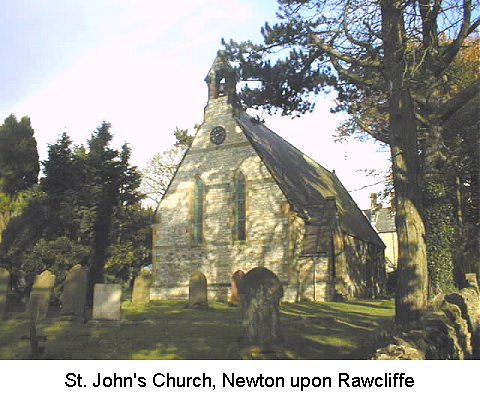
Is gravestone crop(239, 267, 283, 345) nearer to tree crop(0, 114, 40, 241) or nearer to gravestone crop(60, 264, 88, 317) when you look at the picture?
gravestone crop(60, 264, 88, 317)

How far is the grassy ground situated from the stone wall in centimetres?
150

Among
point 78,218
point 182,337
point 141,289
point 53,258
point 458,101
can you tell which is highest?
point 458,101

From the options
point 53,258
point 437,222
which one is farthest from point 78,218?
point 437,222

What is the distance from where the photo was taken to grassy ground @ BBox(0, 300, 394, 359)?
30.8 ft

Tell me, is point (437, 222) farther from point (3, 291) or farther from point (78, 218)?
point (78, 218)

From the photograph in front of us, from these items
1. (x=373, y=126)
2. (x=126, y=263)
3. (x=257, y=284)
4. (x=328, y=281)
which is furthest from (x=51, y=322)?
(x=373, y=126)

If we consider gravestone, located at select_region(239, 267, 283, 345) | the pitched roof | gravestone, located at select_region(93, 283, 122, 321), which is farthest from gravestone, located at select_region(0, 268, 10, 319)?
the pitched roof

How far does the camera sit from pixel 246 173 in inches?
974

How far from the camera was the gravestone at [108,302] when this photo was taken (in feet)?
41.4

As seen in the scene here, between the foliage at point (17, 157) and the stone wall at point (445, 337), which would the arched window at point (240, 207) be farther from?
the stone wall at point (445, 337)

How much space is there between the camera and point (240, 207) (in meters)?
24.9

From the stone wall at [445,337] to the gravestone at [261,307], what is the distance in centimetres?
288

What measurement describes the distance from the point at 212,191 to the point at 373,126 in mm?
9127

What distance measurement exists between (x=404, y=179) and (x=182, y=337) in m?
6.45
